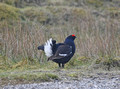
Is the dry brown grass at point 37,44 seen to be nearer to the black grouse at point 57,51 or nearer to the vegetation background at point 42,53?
the vegetation background at point 42,53

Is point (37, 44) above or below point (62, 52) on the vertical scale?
above

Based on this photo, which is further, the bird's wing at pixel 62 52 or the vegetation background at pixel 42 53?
the vegetation background at pixel 42 53

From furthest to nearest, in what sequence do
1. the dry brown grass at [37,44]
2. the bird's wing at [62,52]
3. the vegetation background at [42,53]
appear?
1. the dry brown grass at [37,44]
2. the vegetation background at [42,53]
3. the bird's wing at [62,52]

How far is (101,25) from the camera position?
18.8 meters

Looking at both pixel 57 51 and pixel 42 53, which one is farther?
pixel 42 53

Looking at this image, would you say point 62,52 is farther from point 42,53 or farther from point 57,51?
point 42,53

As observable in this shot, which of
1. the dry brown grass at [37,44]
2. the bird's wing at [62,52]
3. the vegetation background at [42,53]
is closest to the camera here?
the bird's wing at [62,52]

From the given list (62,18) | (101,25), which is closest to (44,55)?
(101,25)

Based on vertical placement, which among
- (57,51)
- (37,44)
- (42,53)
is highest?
(37,44)

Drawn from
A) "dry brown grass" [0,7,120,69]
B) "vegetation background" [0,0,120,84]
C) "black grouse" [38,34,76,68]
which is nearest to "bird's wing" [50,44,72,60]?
"black grouse" [38,34,76,68]

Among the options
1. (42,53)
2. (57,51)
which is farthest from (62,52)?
(42,53)

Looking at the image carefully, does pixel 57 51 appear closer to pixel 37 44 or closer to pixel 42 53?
pixel 42 53

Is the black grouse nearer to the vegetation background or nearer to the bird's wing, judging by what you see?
the bird's wing

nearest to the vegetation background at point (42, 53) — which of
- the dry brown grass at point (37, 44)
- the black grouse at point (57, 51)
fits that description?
the dry brown grass at point (37, 44)
